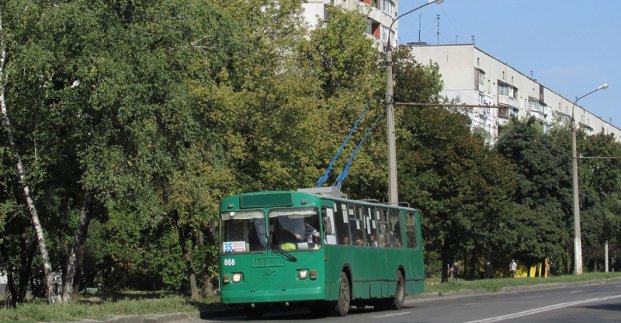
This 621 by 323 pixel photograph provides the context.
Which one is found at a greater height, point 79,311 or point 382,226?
point 382,226

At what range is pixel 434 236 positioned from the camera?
6100 centimetres

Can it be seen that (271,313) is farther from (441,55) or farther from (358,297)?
(441,55)

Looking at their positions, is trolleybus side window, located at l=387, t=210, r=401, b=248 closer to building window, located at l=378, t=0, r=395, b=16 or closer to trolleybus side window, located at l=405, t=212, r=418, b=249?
trolleybus side window, located at l=405, t=212, r=418, b=249

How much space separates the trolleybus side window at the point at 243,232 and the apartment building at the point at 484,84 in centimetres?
7384

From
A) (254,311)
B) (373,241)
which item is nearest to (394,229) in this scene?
(373,241)

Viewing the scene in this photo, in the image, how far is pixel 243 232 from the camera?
24438mm

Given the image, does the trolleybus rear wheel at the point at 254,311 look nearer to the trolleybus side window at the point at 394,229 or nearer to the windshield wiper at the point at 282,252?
the windshield wiper at the point at 282,252

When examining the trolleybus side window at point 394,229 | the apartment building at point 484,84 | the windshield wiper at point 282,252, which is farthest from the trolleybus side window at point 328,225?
the apartment building at point 484,84

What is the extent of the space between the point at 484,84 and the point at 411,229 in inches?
3136

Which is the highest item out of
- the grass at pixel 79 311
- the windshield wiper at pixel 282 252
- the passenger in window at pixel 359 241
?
the passenger in window at pixel 359 241

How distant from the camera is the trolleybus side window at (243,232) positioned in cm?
2425

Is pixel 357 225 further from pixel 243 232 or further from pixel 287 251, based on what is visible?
pixel 243 232

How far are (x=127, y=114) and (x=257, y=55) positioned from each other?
1468cm

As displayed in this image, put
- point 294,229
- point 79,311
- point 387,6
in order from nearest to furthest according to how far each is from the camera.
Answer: point 79,311, point 294,229, point 387,6
